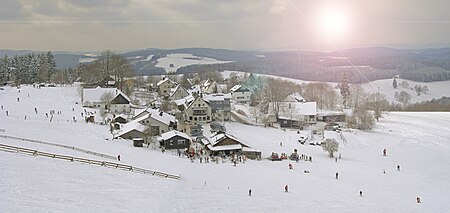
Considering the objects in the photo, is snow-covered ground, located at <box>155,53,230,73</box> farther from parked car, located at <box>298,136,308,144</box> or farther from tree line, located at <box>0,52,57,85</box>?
parked car, located at <box>298,136,308,144</box>

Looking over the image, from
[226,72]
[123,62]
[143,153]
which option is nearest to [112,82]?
[123,62]

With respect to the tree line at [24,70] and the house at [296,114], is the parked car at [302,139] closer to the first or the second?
the house at [296,114]

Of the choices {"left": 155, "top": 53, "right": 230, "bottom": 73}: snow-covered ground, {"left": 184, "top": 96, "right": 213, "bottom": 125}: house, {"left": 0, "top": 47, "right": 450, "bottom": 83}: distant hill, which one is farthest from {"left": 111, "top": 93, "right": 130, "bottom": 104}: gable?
{"left": 155, "top": 53, "right": 230, "bottom": 73}: snow-covered ground

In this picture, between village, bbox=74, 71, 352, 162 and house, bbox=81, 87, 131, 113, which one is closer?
village, bbox=74, 71, 352, 162

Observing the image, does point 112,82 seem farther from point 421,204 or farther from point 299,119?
point 421,204

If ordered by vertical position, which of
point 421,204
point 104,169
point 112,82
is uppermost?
point 112,82

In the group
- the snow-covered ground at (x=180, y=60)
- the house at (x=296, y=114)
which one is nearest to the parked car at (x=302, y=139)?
the house at (x=296, y=114)

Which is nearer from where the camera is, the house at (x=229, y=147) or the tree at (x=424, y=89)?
the house at (x=229, y=147)
